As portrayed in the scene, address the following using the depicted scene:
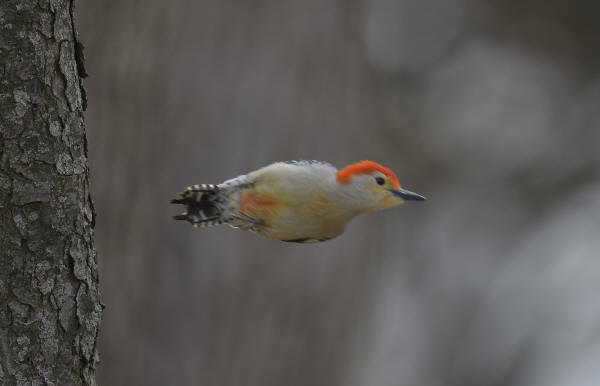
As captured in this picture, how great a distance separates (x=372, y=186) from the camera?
213cm

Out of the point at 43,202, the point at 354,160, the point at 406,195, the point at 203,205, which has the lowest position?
the point at 43,202

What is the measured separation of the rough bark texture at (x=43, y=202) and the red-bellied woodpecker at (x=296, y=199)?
32 cm

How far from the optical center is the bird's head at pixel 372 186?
2.11 m

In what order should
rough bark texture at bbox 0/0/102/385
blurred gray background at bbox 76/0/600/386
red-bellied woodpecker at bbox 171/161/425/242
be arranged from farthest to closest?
blurred gray background at bbox 76/0/600/386 → red-bellied woodpecker at bbox 171/161/425/242 → rough bark texture at bbox 0/0/102/385

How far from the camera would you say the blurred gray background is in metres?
4.35

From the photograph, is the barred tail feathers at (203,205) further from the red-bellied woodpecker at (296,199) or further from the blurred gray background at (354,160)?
the blurred gray background at (354,160)

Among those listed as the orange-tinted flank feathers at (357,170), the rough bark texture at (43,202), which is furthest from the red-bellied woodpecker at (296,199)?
the rough bark texture at (43,202)

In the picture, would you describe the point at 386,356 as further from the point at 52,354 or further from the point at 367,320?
the point at 52,354

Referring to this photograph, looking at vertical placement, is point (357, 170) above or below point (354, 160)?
below

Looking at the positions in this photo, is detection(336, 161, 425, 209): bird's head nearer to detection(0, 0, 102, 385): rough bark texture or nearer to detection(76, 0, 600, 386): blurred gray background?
detection(0, 0, 102, 385): rough bark texture

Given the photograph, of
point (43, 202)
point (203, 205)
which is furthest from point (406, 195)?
point (43, 202)

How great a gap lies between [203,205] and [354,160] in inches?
135

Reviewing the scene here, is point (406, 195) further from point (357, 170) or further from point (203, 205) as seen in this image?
point (203, 205)

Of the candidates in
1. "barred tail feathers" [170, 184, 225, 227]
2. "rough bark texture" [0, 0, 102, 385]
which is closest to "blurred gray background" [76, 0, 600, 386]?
"barred tail feathers" [170, 184, 225, 227]
